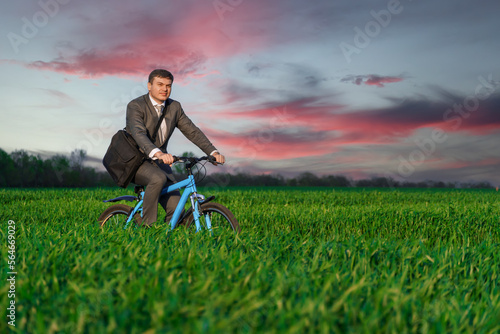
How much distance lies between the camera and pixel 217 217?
247 inches

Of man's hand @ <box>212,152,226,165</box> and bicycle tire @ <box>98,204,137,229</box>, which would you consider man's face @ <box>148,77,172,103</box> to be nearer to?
man's hand @ <box>212,152,226,165</box>

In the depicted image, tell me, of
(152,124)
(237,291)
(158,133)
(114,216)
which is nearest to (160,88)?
(152,124)

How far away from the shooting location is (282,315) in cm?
243

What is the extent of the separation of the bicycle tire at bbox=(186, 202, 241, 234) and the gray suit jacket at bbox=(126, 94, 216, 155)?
105 cm

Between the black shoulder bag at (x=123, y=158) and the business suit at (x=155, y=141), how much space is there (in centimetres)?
11

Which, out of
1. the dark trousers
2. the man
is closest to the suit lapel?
the man

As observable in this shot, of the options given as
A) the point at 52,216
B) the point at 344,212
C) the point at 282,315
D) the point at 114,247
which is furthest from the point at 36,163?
the point at 282,315

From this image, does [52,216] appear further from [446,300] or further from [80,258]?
[446,300]

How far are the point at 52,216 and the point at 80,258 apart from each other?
7730 mm

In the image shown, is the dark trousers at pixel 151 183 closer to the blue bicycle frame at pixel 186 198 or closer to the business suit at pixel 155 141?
the business suit at pixel 155 141

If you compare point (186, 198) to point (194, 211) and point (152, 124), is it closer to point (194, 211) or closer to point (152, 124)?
point (194, 211)

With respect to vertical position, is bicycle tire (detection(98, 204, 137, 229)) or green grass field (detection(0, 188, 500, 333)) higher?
bicycle tire (detection(98, 204, 137, 229))

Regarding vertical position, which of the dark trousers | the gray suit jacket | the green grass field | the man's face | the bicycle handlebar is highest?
the man's face

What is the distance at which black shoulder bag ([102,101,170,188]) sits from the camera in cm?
614
